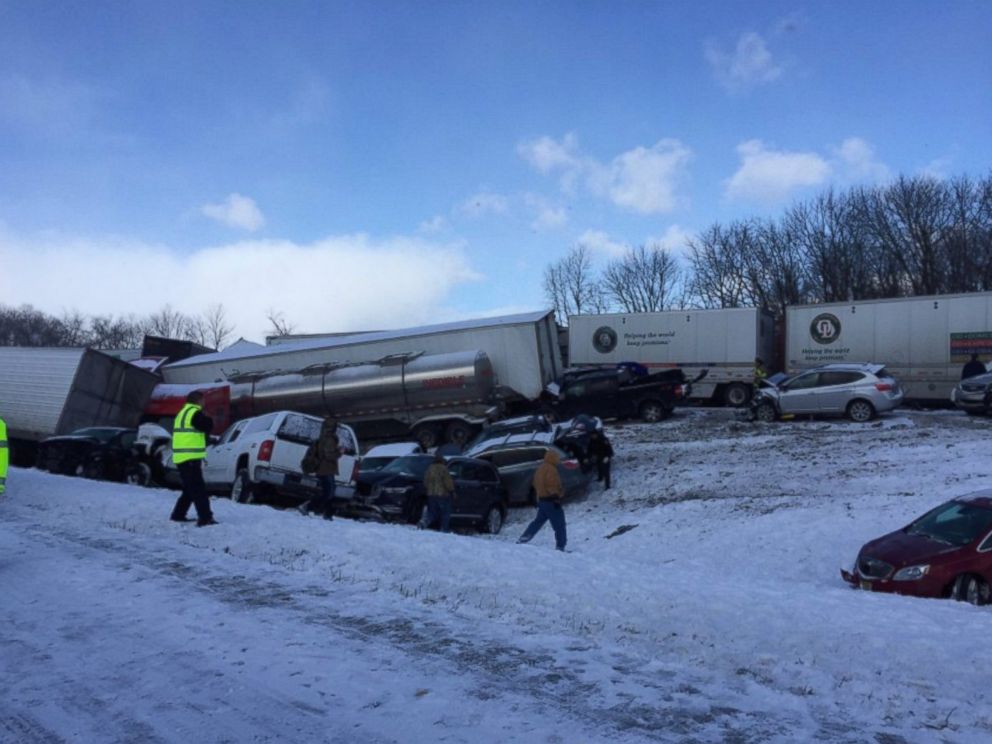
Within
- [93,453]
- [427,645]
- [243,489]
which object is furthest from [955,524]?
[93,453]

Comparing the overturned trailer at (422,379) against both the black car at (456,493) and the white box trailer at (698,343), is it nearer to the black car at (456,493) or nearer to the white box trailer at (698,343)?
the black car at (456,493)

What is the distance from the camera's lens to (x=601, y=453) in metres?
18.8

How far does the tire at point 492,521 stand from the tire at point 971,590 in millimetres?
8663

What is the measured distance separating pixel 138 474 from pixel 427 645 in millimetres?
16050

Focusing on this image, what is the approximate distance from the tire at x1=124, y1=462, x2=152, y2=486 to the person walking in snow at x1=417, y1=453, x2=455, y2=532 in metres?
8.48

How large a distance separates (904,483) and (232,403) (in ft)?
64.5

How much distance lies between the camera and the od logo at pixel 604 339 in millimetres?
32156

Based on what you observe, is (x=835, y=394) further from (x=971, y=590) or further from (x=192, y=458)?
(x=192, y=458)

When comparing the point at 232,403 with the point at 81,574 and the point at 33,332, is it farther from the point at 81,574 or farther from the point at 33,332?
the point at 33,332

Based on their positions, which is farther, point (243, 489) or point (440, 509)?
point (243, 489)

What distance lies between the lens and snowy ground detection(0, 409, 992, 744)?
412cm

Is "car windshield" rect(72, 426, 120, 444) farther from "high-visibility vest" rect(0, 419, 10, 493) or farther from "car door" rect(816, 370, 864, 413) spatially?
"car door" rect(816, 370, 864, 413)

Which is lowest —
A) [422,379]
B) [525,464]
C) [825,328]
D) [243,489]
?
[525,464]

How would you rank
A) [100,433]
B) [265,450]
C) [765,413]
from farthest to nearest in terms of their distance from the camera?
[765,413] < [100,433] < [265,450]
